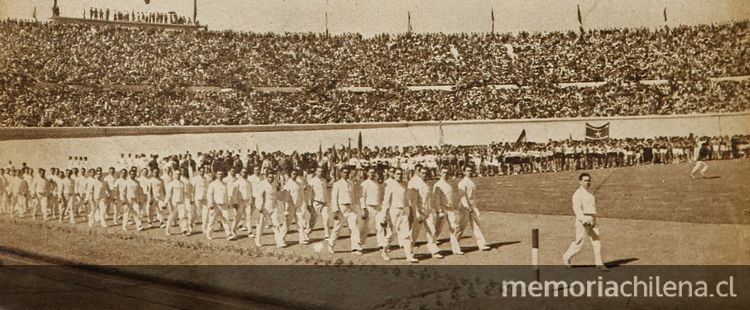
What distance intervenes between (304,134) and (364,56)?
55.8 inches

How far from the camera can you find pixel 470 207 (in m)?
10.0

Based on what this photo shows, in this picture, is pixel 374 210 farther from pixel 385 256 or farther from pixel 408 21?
pixel 408 21

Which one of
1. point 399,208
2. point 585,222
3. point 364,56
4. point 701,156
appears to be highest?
point 364,56

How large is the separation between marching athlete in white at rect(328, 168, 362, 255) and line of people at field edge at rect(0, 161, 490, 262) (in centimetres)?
1

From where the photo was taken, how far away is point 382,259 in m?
10.2

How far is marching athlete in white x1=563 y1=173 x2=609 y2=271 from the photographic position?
27.9 ft

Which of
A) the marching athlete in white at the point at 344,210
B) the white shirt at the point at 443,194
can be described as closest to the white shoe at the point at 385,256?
the marching athlete in white at the point at 344,210

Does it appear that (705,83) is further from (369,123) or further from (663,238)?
(369,123)

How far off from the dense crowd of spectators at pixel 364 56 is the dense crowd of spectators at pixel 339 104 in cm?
17

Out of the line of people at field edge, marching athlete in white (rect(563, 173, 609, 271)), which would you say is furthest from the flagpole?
marching athlete in white (rect(563, 173, 609, 271))

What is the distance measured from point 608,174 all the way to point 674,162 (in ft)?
3.07

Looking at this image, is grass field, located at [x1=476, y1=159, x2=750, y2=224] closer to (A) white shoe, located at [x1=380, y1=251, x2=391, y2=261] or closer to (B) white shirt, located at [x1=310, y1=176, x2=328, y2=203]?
(A) white shoe, located at [x1=380, y1=251, x2=391, y2=261]

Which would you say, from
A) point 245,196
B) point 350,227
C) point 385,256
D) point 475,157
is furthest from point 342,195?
point 245,196

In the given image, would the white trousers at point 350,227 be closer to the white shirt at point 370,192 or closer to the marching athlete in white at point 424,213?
the white shirt at point 370,192
